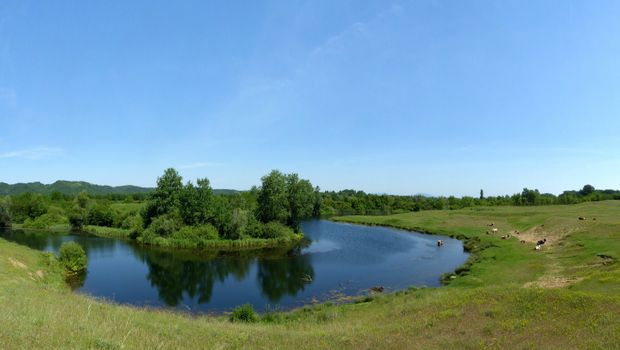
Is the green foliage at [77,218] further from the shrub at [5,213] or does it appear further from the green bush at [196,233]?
the green bush at [196,233]

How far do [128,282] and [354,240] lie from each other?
4843cm

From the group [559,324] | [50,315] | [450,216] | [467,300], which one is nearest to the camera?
[50,315]

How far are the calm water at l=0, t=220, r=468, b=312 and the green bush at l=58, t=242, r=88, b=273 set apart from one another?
1784 mm

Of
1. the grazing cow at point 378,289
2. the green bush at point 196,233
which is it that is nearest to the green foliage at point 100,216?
the green bush at point 196,233

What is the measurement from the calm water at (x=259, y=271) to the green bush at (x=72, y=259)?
1784 millimetres

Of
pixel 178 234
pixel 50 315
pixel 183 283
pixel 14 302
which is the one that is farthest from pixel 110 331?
pixel 178 234

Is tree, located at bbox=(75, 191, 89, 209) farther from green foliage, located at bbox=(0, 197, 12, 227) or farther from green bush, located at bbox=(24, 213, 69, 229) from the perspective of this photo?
green foliage, located at bbox=(0, 197, 12, 227)

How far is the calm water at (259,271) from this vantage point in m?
40.2

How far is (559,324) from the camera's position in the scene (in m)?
17.1

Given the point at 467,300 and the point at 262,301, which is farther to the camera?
the point at 262,301

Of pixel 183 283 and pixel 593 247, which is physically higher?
pixel 593 247

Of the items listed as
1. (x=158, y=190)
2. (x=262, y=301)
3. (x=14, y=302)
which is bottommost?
(x=262, y=301)

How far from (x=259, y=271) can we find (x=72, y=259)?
24.5m

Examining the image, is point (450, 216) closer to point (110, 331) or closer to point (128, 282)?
point (128, 282)
